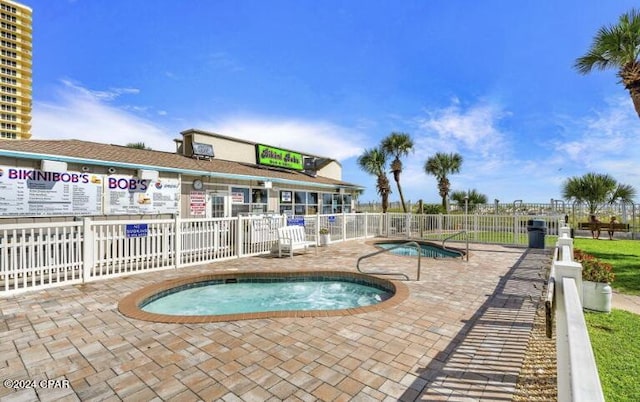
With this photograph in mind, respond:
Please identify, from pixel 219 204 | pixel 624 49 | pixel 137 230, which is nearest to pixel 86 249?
pixel 137 230

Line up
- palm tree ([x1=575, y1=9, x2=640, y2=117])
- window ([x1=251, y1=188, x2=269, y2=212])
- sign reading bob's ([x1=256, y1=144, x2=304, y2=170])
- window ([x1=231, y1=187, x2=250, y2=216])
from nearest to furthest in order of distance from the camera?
1. palm tree ([x1=575, y1=9, x2=640, y2=117])
2. window ([x1=231, y1=187, x2=250, y2=216])
3. window ([x1=251, y1=188, x2=269, y2=212])
4. sign reading bob's ([x1=256, y1=144, x2=304, y2=170])

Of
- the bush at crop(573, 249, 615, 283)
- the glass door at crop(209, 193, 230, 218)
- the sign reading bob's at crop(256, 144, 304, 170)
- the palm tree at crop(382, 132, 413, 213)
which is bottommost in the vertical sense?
the bush at crop(573, 249, 615, 283)

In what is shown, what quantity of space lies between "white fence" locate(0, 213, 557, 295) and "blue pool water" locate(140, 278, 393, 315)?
165 centimetres

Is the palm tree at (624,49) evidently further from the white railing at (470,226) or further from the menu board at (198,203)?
the menu board at (198,203)

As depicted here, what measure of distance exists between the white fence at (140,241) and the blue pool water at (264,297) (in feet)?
5.42

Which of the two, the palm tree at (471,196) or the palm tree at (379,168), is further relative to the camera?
the palm tree at (471,196)

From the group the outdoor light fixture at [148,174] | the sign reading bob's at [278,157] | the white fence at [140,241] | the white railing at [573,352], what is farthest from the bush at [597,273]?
the sign reading bob's at [278,157]

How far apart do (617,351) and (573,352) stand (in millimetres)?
3880

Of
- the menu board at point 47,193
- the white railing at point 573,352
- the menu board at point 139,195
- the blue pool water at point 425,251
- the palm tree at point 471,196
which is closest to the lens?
the white railing at point 573,352

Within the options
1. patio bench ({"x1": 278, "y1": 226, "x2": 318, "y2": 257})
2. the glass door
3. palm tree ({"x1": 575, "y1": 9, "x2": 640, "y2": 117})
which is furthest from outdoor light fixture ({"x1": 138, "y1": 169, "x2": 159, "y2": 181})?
palm tree ({"x1": 575, "y1": 9, "x2": 640, "y2": 117})

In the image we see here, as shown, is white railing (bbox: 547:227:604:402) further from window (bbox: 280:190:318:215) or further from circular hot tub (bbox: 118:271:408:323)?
window (bbox: 280:190:318:215)

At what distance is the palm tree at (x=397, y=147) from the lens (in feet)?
86.5

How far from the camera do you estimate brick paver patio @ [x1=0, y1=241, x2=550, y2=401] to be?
2650mm

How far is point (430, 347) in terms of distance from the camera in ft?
11.5
